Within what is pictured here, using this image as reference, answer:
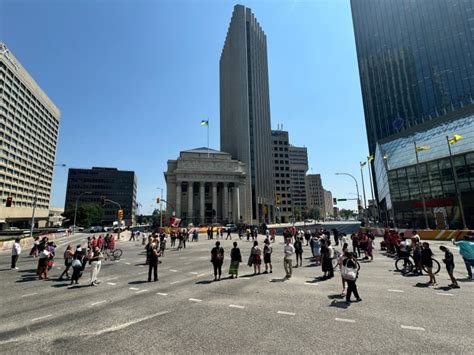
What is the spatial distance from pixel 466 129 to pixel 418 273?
4214 centimetres

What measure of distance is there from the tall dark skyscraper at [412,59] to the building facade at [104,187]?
139m

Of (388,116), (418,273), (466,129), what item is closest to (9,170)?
(418,273)

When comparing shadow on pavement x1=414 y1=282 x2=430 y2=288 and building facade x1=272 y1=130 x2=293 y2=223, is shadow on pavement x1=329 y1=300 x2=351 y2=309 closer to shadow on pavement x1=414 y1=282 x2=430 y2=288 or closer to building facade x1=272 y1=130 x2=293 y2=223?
shadow on pavement x1=414 y1=282 x2=430 y2=288

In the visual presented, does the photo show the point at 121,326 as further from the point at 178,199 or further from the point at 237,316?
the point at 178,199

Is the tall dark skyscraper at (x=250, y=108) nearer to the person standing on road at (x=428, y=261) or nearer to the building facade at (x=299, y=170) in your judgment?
the building facade at (x=299, y=170)

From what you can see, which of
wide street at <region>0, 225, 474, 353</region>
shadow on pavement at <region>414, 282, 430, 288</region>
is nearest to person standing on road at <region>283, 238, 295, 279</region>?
wide street at <region>0, 225, 474, 353</region>

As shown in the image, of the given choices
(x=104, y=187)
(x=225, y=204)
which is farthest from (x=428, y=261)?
(x=104, y=187)

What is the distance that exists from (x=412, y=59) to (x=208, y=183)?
8964 cm

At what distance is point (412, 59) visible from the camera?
91875mm

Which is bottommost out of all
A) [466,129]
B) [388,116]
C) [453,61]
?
[466,129]

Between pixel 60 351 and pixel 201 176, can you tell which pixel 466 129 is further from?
pixel 201 176

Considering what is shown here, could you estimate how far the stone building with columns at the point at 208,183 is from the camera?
98188 mm

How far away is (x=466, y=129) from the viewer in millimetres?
41375

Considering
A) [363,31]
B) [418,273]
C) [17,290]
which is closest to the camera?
[17,290]
